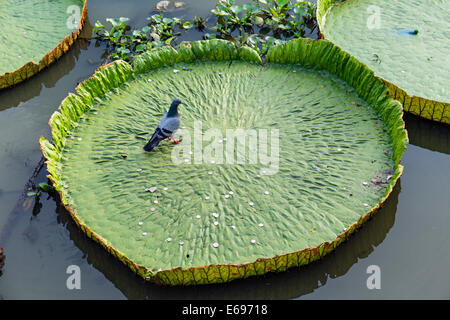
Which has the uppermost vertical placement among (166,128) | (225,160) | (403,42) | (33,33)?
(33,33)

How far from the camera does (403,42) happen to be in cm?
600

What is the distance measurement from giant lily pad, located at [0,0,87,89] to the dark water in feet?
3.63

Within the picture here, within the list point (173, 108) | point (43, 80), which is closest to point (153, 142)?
point (173, 108)

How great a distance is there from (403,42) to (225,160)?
9.78 feet

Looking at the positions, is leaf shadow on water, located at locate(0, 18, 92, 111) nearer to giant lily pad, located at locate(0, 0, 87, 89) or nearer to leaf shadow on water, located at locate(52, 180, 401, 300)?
giant lily pad, located at locate(0, 0, 87, 89)

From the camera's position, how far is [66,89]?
5996 millimetres

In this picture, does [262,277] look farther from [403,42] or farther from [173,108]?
[403,42]

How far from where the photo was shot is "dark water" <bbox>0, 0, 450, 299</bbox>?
3.94 meters

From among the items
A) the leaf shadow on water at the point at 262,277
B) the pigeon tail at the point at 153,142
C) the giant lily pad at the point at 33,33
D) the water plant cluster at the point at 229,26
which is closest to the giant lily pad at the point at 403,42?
the water plant cluster at the point at 229,26

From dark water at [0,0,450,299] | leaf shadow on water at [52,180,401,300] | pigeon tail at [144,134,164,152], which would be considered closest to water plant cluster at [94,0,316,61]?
dark water at [0,0,450,299]

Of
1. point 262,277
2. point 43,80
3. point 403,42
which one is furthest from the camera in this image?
point 43,80

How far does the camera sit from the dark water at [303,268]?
3938 millimetres
